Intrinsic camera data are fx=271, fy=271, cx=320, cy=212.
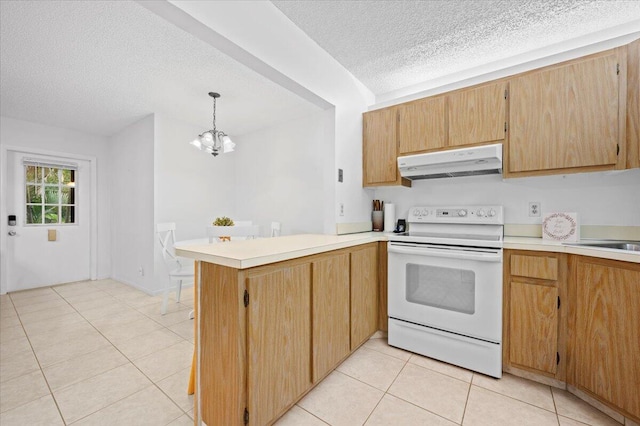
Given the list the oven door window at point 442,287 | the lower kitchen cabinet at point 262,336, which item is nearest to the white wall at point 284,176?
the oven door window at point 442,287

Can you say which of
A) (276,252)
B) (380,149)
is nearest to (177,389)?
(276,252)

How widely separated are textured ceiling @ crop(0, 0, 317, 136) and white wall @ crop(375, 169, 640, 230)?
2.04 metres

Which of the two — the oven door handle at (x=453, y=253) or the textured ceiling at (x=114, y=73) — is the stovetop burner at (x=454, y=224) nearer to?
the oven door handle at (x=453, y=253)

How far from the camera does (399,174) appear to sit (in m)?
2.53

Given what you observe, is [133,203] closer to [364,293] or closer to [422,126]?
[364,293]

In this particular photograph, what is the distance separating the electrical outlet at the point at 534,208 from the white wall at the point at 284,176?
83.4 inches

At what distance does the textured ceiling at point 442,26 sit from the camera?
169 centimetres

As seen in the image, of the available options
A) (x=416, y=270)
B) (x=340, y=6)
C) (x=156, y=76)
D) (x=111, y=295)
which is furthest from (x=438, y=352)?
(x=111, y=295)

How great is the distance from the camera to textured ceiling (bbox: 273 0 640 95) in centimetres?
169

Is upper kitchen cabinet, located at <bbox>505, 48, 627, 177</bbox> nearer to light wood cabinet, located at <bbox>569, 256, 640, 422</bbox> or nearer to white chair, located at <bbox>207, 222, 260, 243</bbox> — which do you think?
light wood cabinet, located at <bbox>569, 256, 640, 422</bbox>

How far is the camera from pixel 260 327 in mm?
1263

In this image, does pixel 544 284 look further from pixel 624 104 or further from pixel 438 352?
pixel 624 104

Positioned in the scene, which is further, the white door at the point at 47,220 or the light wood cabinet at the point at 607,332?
the white door at the point at 47,220

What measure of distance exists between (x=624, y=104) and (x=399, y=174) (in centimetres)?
147
